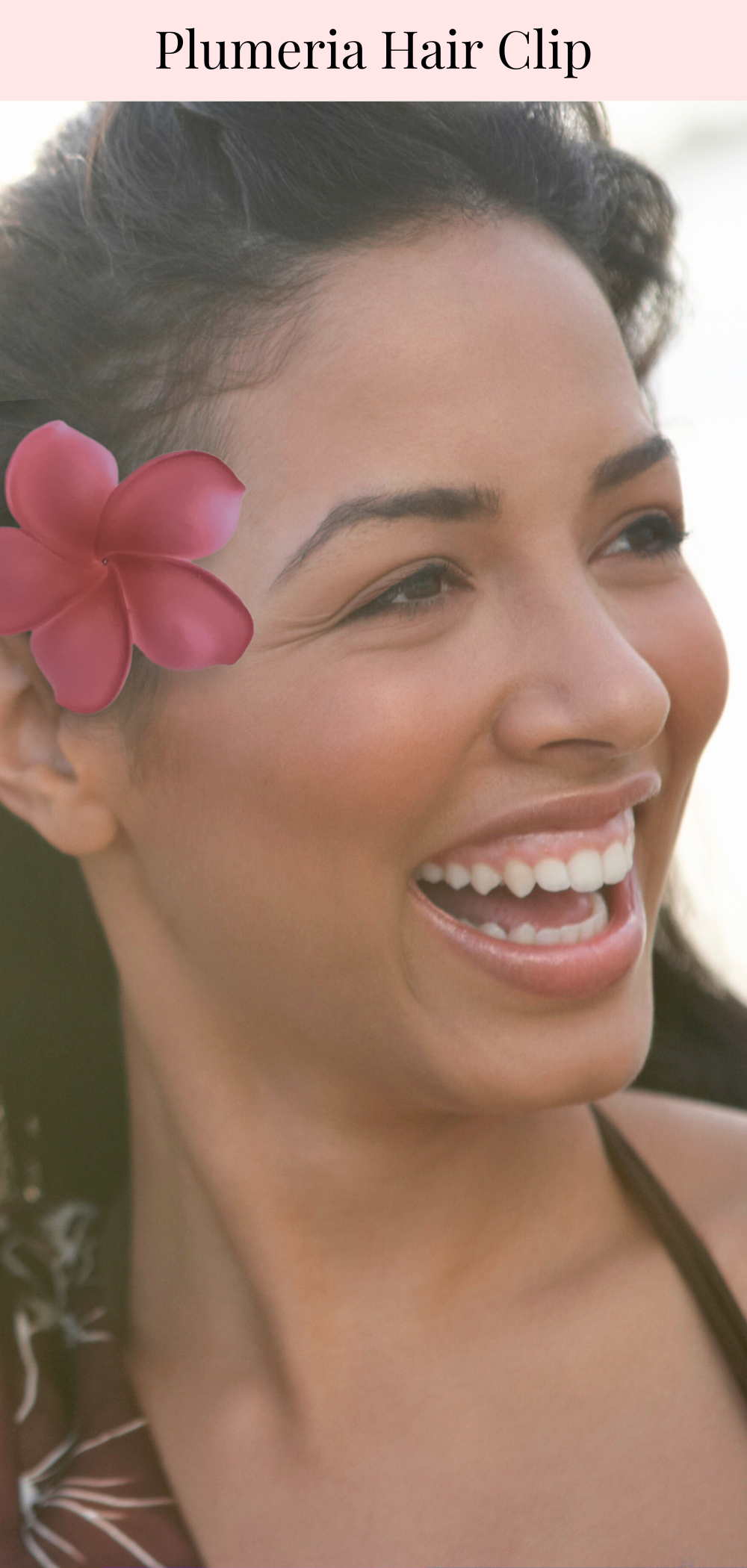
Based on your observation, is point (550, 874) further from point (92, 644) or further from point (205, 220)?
point (205, 220)

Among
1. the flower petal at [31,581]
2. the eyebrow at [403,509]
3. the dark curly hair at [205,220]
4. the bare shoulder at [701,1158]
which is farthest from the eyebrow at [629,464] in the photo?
the bare shoulder at [701,1158]

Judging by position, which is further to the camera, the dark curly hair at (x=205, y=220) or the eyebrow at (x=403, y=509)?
the dark curly hair at (x=205, y=220)

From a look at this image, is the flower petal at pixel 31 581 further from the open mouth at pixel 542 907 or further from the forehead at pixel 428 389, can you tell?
the open mouth at pixel 542 907

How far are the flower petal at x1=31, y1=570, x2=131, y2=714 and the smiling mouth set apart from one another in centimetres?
35

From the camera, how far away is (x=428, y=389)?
123cm

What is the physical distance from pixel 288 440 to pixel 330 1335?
2.99 ft

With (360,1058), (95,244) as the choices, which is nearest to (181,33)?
(95,244)

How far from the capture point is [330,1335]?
1.44m

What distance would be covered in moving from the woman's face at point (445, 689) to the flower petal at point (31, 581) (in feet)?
0.44

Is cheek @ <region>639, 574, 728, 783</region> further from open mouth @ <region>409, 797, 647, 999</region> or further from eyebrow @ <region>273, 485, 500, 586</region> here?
eyebrow @ <region>273, 485, 500, 586</region>

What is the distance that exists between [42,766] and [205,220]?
58 cm

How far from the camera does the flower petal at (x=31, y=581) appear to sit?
51.3 inches

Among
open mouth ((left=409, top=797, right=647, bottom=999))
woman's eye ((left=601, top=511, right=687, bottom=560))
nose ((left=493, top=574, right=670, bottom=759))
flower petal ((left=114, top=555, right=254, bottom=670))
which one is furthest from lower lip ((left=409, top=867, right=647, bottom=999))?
woman's eye ((left=601, top=511, right=687, bottom=560))

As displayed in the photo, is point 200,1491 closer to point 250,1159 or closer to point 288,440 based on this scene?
point 250,1159
